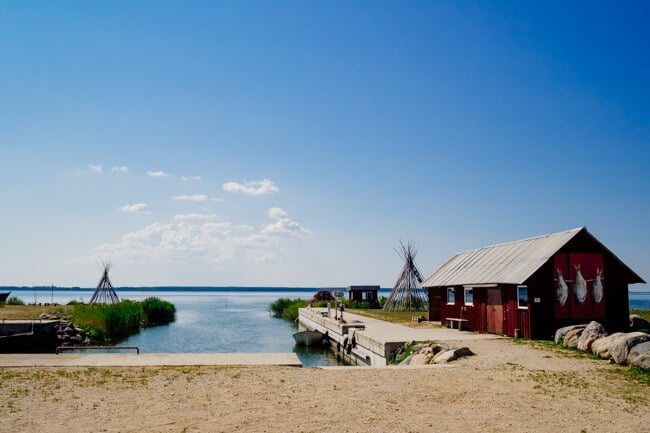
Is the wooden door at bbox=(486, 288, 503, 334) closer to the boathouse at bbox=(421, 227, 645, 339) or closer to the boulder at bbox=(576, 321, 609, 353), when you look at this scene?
the boathouse at bbox=(421, 227, 645, 339)

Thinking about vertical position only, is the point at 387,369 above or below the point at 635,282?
below

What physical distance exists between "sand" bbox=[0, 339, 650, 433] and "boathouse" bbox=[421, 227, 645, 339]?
6.92 m

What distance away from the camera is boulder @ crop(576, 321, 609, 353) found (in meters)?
18.1

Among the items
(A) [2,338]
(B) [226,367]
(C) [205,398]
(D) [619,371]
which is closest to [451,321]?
(D) [619,371]

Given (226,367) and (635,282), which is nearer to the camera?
(226,367)

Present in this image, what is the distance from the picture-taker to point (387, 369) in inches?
594

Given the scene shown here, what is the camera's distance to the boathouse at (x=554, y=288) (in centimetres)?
2278

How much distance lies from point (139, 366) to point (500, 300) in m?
16.1

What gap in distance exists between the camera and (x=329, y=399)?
37.2 feet

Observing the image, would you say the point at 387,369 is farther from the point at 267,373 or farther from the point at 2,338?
the point at 2,338

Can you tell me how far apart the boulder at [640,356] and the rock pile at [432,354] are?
459 centimetres

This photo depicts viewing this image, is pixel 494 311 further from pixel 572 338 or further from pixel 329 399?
pixel 329 399

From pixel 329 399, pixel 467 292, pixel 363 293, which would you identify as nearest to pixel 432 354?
pixel 329 399

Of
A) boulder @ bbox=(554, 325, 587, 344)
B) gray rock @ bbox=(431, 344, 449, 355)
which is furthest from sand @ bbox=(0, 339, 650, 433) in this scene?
boulder @ bbox=(554, 325, 587, 344)
